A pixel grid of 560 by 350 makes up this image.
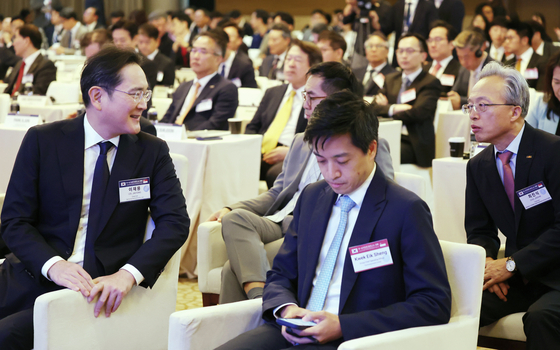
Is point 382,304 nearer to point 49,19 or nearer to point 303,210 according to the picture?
point 303,210

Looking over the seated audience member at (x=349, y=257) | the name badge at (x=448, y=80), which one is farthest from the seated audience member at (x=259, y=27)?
the seated audience member at (x=349, y=257)

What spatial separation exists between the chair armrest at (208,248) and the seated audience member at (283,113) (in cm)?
136

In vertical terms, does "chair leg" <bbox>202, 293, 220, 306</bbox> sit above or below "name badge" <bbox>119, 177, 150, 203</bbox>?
below

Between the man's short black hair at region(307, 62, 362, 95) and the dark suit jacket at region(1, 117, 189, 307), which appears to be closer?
the dark suit jacket at region(1, 117, 189, 307)

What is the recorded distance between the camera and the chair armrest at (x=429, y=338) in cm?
138

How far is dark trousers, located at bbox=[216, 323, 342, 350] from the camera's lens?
155cm

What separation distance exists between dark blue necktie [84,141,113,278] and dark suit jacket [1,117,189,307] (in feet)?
0.05

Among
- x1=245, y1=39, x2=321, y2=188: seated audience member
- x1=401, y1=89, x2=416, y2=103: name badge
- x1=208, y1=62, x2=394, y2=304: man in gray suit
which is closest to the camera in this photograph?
x1=208, y1=62, x2=394, y2=304: man in gray suit

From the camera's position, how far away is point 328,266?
1641mm

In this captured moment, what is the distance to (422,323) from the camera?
151 centimetres

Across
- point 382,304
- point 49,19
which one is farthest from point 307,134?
point 49,19

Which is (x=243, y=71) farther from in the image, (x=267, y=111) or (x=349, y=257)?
(x=349, y=257)

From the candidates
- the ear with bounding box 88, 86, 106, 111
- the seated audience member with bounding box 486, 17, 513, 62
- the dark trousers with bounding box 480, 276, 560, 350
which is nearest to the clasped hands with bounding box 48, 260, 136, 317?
the ear with bounding box 88, 86, 106, 111

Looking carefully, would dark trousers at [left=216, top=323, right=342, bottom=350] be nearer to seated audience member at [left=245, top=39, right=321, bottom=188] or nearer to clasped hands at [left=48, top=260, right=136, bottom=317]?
clasped hands at [left=48, top=260, right=136, bottom=317]
